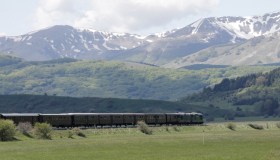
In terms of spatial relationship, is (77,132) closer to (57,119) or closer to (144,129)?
(57,119)

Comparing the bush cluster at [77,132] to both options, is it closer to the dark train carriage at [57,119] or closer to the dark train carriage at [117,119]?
the dark train carriage at [57,119]

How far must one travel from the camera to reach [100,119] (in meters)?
136

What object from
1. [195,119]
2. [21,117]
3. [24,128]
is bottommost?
[24,128]

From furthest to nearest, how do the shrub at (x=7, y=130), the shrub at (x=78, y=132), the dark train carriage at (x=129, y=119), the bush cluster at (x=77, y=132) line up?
the dark train carriage at (x=129, y=119) < the shrub at (x=78, y=132) < the bush cluster at (x=77, y=132) < the shrub at (x=7, y=130)

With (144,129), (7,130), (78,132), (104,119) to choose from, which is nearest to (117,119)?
(104,119)

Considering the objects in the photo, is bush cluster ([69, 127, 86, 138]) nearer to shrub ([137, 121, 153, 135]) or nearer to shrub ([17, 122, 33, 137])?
shrub ([17, 122, 33, 137])

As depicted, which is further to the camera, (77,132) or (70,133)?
(77,132)

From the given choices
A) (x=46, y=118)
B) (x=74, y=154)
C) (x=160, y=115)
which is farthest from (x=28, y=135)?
(x=160, y=115)

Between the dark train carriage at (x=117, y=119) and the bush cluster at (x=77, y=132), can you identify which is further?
the dark train carriage at (x=117, y=119)

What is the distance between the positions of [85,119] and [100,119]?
4.56 metres

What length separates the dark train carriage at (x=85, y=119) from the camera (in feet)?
427

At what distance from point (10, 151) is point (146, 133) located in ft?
163

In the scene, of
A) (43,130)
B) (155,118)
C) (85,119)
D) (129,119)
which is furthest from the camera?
(155,118)

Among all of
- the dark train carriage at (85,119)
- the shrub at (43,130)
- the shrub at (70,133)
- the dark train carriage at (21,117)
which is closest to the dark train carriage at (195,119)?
the dark train carriage at (85,119)
